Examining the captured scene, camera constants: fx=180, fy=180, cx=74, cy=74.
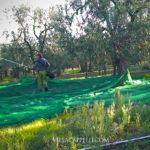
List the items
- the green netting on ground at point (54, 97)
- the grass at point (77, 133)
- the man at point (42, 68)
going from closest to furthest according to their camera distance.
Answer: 1. the grass at point (77, 133)
2. the green netting on ground at point (54, 97)
3. the man at point (42, 68)

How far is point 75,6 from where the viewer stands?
1328 centimetres

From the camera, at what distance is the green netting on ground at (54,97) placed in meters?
5.13

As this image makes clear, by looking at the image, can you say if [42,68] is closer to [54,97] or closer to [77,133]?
[54,97]

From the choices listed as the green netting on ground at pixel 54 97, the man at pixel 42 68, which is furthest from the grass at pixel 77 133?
the man at pixel 42 68

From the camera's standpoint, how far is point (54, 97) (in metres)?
7.09

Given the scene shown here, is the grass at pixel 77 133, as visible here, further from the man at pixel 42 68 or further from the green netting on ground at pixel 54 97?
the man at pixel 42 68

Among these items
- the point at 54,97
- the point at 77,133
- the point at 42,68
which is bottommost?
the point at 77,133

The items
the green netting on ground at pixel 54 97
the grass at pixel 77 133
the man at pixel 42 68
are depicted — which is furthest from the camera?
the man at pixel 42 68

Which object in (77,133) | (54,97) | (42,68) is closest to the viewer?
(77,133)

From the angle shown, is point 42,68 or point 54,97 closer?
point 54,97

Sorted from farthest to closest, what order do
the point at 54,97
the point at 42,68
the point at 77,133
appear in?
the point at 42,68 → the point at 54,97 → the point at 77,133

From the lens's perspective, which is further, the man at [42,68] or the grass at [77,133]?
the man at [42,68]

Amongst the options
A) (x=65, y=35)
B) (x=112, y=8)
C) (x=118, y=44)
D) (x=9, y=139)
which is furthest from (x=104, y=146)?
(x=65, y=35)

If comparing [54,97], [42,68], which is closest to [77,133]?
[54,97]
